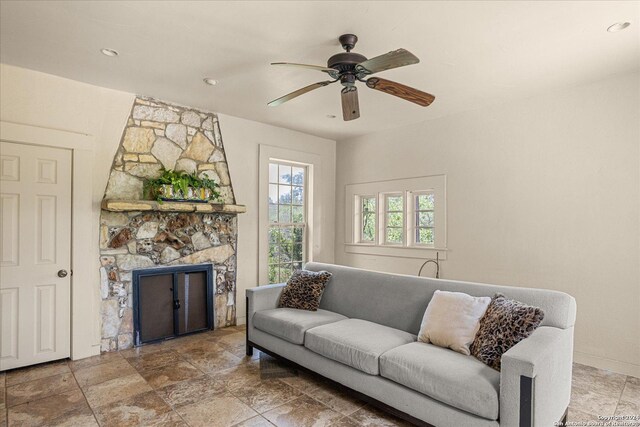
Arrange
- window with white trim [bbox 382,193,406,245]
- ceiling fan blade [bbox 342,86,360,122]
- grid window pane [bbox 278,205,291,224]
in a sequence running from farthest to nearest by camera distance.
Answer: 1. grid window pane [bbox 278,205,291,224]
2. window with white trim [bbox 382,193,406,245]
3. ceiling fan blade [bbox 342,86,360,122]

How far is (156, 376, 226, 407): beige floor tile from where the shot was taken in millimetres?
2713

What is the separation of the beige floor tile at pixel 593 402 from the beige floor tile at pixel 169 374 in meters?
3.00

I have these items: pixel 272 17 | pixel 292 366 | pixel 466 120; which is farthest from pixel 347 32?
pixel 292 366

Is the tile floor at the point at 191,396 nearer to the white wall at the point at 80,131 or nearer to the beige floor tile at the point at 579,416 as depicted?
the beige floor tile at the point at 579,416

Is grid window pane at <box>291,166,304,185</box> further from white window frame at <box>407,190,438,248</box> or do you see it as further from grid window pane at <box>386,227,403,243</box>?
white window frame at <box>407,190,438,248</box>

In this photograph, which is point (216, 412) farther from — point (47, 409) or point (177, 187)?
point (177, 187)

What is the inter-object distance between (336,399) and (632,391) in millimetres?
2391

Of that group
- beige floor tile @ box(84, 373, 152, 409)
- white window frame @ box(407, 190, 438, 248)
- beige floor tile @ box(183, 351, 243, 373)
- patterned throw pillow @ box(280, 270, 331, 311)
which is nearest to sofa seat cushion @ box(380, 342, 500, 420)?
patterned throw pillow @ box(280, 270, 331, 311)

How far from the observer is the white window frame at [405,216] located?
4.62 m

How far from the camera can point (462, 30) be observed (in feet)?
8.49

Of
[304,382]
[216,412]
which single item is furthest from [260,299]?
[216,412]

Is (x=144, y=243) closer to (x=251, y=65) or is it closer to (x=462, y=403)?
(x=251, y=65)

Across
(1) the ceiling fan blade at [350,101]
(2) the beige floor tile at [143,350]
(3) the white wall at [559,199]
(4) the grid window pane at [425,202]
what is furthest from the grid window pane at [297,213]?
(1) the ceiling fan blade at [350,101]

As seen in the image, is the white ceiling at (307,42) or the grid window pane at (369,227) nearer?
the white ceiling at (307,42)
